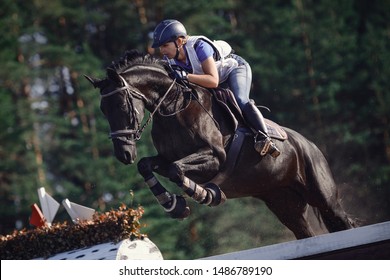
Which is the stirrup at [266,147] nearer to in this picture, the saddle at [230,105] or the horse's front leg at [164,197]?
the saddle at [230,105]

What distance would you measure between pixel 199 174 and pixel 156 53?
43.4ft

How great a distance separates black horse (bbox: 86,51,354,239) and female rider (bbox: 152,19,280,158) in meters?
0.10

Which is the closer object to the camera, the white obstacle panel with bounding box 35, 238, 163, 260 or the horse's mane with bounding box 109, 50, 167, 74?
the horse's mane with bounding box 109, 50, 167, 74

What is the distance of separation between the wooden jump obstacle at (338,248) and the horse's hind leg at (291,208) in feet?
6.98

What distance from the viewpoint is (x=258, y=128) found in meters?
7.44

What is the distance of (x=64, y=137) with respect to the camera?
79.5ft

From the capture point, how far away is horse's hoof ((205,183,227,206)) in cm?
706

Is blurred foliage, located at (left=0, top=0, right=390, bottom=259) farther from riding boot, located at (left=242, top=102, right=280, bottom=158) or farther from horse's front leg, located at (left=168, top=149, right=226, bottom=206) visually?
horse's front leg, located at (left=168, top=149, right=226, bottom=206)

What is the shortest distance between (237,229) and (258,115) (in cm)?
1272

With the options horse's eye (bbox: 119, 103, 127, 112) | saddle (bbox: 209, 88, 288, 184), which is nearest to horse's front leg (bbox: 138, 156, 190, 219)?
saddle (bbox: 209, 88, 288, 184)

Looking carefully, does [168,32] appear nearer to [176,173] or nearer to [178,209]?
[176,173]

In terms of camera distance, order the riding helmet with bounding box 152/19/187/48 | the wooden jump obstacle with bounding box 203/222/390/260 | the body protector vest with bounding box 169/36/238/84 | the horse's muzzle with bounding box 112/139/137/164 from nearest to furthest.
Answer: the wooden jump obstacle with bounding box 203/222/390/260 → the horse's muzzle with bounding box 112/139/137/164 → the riding helmet with bounding box 152/19/187/48 → the body protector vest with bounding box 169/36/238/84

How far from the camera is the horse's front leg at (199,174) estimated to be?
6.82 metres
